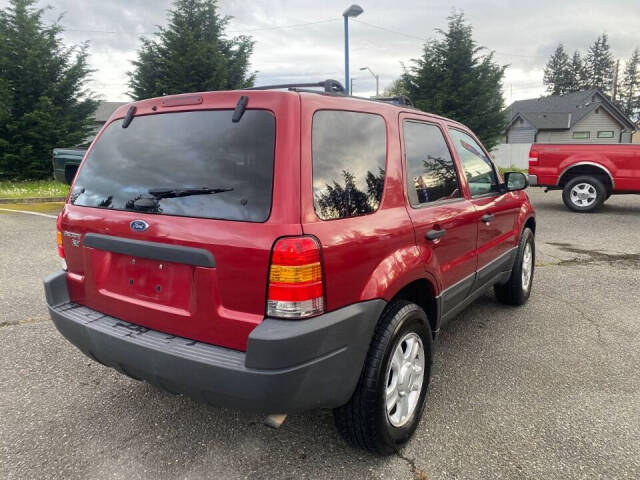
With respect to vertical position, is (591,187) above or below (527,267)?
above

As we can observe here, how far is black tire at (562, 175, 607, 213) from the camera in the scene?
10.5 meters

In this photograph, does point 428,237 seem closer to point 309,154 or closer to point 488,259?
point 309,154

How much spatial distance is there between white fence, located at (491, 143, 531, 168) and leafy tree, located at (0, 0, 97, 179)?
24.6 meters

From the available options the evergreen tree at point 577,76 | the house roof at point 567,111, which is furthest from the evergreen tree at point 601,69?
the house roof at point 567,111

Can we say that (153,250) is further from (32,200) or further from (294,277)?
(32,200)

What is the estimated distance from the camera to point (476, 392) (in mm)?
2916

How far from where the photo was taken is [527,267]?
15.1ft

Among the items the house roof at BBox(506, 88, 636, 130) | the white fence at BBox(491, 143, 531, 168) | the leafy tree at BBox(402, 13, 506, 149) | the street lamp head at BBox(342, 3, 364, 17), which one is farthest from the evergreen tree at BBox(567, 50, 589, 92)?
the street lamp head at BBox(342, 3, 364, 17)

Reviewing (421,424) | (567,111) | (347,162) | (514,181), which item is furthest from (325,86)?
(567,111)

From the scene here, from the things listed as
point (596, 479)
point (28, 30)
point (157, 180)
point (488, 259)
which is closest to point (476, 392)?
point (596, 479)

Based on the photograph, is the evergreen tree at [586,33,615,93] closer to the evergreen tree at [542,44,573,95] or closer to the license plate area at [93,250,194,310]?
the evergreen tree at [542,44,573,95]

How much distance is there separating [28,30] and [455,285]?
17531 mm

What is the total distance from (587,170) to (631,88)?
8595 cm

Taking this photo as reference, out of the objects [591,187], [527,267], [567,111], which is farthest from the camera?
[567,111]
